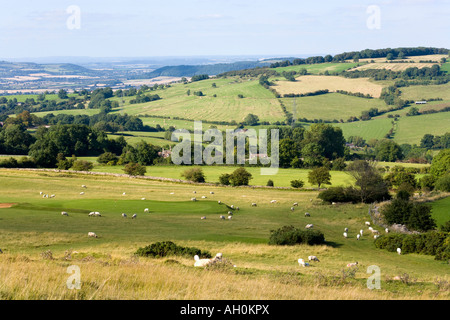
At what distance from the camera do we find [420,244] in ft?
97.1

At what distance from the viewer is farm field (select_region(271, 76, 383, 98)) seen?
600 feet

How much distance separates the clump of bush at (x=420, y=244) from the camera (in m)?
28.2

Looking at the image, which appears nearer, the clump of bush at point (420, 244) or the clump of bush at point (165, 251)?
the clump of bush at point (165, 251)

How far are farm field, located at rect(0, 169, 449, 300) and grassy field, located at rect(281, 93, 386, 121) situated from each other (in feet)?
340

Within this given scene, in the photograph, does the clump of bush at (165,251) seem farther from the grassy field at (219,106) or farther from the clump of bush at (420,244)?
the grassy field at (219,106)

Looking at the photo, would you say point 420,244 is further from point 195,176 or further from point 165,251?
point 195,176

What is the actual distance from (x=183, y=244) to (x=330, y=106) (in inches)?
6024

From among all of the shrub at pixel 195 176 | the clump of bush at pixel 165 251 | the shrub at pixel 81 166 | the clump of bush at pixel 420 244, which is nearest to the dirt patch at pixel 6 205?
the clump of bush at pixel 165 251

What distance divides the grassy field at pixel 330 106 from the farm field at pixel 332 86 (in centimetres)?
721

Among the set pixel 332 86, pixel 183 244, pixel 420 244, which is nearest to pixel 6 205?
pixel 183 244

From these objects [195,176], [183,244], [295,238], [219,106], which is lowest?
[195,176]

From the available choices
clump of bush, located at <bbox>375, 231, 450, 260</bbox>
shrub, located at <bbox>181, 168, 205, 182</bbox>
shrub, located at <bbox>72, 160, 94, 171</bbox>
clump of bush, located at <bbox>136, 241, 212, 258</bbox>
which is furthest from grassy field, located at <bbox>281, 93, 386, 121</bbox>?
clump of bush, located at <bbox>136, 241, 212, 258</bbox>

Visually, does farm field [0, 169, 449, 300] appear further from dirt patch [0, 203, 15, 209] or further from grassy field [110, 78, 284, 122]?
grassy field [110, 78, 284, 122]
